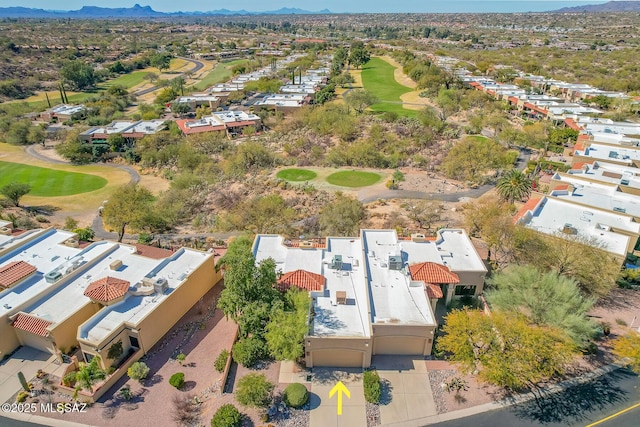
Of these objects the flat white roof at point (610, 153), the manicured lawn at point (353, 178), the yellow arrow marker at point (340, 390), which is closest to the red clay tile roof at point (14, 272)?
the yellow arrow marker at point (340, 390)

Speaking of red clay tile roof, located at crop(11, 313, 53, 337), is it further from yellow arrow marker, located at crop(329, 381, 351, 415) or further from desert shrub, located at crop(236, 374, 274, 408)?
yellow arrow marker, located at crop(329, 381, 351, 415)

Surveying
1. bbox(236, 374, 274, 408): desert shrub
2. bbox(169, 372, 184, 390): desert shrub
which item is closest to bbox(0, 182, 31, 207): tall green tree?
bbox(169, 372, 184, 390): desert shrub

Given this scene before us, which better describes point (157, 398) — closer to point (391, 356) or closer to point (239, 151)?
point (391, 356)

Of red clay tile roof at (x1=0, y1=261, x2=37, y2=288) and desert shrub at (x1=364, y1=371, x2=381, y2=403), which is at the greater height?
red clay tile roof at (x1=0, y1=261, x2=37, y2=288)

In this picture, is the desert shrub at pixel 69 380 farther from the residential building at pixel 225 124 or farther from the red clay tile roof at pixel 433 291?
the residential building at pixel 225 124

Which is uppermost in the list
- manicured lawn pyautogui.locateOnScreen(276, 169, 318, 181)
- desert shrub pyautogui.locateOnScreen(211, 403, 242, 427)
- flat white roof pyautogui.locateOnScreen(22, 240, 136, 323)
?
flat white roof pyautogui.locateOnScreen(22, 240, 136, 323)

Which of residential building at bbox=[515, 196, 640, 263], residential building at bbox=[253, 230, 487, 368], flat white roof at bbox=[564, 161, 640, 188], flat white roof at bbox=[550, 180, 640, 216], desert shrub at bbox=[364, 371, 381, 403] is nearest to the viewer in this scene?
desert shrub at bbox=[364, 371, 381, 403]
